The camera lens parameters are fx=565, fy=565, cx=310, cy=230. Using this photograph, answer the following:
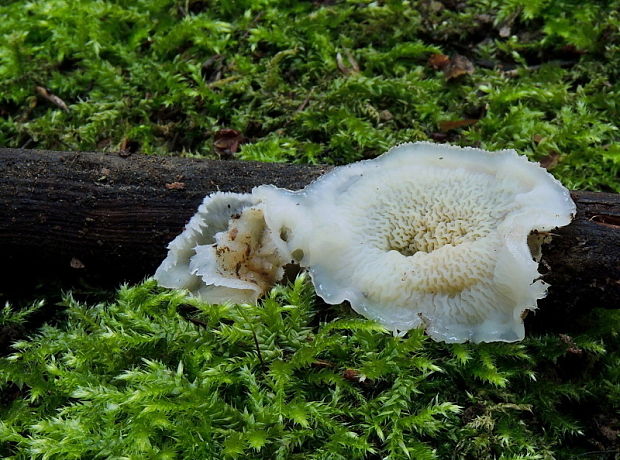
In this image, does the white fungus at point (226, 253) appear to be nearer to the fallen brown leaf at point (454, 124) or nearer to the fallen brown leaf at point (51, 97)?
the fallen brown leaf at point (454, 124)

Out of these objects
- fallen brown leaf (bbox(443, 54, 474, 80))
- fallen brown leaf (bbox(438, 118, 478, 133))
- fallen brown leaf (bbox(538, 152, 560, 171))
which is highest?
fallen brown leaf (bbox(443, 54, 474, 80))

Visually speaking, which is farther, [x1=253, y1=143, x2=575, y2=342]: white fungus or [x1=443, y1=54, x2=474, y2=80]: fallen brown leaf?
[x1=443, y1=54, x2=474, y2=80]: fallen brown leaf

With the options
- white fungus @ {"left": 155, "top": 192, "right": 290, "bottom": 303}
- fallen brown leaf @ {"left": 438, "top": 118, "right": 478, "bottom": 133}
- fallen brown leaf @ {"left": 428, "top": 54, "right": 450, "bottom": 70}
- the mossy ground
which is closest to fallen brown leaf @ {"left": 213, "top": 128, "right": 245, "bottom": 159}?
the mossy ground

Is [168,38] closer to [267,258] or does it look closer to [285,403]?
[267,258]

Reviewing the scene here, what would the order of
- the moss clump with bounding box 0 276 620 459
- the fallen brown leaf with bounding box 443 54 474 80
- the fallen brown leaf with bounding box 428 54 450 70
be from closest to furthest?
the moss clump with bounding box 0 276 620 459
the fallen brown leaf with bounding box 443 54 474 80
the fallen brown leaf with bounding box 428 54 450 70

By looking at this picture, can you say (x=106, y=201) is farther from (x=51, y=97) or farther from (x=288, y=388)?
(x=51, y=97)

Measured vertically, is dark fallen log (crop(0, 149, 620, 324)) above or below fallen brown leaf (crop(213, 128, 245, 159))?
above

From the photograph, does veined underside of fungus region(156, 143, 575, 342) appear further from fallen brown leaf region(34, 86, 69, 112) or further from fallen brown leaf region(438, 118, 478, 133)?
fallen brown leaf region(34, 86, 69, 112)

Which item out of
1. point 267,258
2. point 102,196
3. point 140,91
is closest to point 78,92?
point 140,91

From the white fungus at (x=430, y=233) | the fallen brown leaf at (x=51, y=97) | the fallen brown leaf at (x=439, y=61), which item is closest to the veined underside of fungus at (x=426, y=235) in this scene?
the white fungus at (x=430, y=233)
